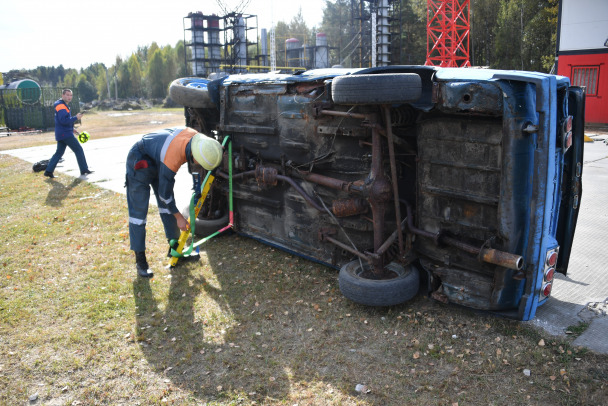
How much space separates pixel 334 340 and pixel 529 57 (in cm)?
2878

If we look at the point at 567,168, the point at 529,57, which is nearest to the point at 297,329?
the point at 567,168

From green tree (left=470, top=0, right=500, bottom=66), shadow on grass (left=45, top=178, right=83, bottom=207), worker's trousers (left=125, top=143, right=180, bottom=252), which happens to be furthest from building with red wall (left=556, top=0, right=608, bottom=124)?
worker's trousers (left=125, top=143, right=180, bottom=252)

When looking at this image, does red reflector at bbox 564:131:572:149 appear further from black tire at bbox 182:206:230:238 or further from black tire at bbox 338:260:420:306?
black tire at bbox 182:206:230:238

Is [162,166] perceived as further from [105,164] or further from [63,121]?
[105,164]

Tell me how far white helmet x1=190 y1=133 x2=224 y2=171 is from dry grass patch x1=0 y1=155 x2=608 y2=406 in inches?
51.4

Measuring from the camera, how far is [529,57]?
28.0 metres

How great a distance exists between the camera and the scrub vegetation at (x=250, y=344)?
11.3ft

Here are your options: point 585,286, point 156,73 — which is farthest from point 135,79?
point 585,286

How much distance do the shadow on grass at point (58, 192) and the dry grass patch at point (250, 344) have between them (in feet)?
10.6

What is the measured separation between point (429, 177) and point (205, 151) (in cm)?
234

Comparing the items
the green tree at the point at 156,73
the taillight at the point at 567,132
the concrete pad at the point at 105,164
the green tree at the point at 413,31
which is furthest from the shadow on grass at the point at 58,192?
the green tree at the point at 156,73

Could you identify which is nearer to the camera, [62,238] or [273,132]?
[273,132]

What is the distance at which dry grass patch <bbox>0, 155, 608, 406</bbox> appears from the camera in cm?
344

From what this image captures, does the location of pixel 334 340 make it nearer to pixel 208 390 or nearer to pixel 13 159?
pixel 208 390
